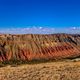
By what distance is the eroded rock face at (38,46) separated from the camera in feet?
376

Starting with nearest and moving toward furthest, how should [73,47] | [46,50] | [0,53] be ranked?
[0,53] < [46,50] < [73,47]

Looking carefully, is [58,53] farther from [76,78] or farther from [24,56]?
[76,78]

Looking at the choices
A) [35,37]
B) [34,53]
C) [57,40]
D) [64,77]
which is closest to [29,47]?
[34,53]

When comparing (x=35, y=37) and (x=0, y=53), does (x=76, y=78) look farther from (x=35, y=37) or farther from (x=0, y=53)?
(x=35, y=37)

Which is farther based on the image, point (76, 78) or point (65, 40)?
point (65, 40)

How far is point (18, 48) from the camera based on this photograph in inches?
4653

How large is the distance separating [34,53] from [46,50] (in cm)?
956

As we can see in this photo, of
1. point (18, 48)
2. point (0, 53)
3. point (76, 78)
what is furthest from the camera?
point (18, 48)

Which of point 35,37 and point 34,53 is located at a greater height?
point 35,37

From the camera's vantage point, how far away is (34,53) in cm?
12138

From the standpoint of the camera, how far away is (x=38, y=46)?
127m

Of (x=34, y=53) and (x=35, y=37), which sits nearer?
(x=34, y=53)

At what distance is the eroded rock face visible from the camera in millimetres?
114625

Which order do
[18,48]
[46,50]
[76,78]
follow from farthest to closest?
1. [46,50]
2. [18,48]
3. [76,78]
